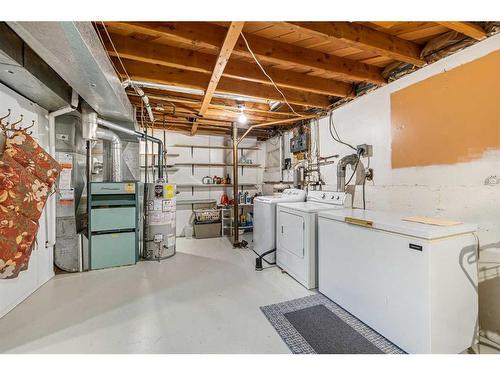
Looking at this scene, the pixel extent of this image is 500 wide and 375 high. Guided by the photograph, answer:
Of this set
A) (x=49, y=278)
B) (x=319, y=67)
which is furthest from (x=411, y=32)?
(x=49, y=278)

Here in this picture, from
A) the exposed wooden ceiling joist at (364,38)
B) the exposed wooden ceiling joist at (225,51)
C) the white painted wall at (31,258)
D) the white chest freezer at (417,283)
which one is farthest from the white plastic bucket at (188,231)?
the exposed wooden ceiling joist at (364,38)

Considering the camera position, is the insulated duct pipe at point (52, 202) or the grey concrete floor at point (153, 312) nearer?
the grey concrete floor at point (153, 312)

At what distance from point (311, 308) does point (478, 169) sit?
1.84 m

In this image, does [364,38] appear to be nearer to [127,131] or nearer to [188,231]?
[127,131]

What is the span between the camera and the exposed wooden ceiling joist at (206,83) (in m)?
2.46

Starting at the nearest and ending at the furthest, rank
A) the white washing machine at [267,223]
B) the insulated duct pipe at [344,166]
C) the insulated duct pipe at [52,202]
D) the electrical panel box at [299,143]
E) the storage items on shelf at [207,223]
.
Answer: the insulated duct pipe at [52,202] < the insulated duct pipe at [344,166] < the white washing machine at [267,223] < the electrical panel box at [299,143] < the storage items on shelf at [207,223]

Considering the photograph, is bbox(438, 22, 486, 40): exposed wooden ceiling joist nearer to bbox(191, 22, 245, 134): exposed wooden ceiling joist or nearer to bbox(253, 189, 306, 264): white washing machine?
bbox(191, 22, 245, 134): exposed wooden ceiling joist

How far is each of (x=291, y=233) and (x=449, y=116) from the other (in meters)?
1.91

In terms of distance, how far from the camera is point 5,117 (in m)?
1.99

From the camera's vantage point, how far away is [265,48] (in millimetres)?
2041

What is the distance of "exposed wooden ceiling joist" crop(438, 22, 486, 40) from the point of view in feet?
5.01

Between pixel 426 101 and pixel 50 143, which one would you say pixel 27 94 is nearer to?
pixel 50 143

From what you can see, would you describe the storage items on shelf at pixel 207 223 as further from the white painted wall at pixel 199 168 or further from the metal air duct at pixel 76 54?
the metal air duct at pixel 76 54

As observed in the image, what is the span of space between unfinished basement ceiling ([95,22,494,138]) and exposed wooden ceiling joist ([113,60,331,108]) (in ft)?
0.03
